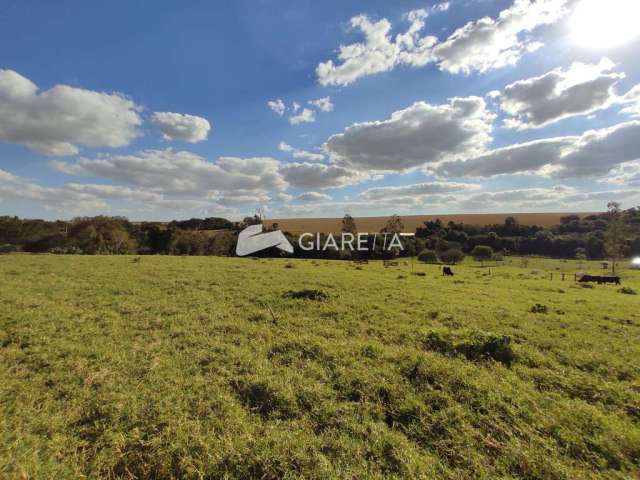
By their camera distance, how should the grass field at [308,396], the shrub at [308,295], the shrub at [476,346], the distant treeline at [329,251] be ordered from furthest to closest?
the distant treeline at [329,251] → the shrub at [308,295] → the shrub at [476,346] → the grass field at [308,396]

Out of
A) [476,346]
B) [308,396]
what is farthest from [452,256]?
[308,396]

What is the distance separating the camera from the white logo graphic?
6291cm

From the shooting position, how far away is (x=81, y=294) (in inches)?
517

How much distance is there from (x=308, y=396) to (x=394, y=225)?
3504 inches

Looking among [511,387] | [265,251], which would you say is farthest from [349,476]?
[265,251]

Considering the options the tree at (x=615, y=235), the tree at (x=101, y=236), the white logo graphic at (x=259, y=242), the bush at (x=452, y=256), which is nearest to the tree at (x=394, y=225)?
the bush at (x=452, y=256)

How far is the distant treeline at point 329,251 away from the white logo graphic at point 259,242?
1910 millimetres

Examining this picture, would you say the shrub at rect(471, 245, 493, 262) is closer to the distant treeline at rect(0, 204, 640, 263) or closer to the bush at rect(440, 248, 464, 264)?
the distant treeline at rect(0, 204, 640, 263)

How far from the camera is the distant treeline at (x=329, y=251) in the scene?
5094 centimetres

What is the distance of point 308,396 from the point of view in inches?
205

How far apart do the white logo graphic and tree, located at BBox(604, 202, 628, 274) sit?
65821 mm

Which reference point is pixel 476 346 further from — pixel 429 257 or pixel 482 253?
pixel 482 253

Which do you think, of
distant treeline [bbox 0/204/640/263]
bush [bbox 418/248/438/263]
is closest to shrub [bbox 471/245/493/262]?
distant treeline [bbox 0/204/640/263]

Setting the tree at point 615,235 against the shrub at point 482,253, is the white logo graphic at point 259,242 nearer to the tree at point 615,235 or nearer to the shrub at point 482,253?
the shrub at point 482,253
